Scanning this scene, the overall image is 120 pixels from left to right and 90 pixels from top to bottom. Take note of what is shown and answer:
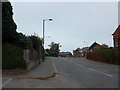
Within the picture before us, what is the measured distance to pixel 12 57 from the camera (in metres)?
19.4

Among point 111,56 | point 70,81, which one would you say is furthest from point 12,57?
point 111,56

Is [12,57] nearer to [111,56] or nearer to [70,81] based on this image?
[70,81]

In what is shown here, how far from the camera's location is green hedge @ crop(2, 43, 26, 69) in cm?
1906

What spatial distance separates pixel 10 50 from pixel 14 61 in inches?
39.0

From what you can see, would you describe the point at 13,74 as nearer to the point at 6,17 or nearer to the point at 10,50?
the point at 10,50

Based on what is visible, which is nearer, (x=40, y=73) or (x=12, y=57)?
(x=12, y=57)

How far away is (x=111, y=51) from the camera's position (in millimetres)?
43250

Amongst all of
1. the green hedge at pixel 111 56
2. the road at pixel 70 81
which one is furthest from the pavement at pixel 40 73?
the green hedge at pixel 111 56

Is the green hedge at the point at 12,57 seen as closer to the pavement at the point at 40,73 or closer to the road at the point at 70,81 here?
the pavement at the point at 40,73

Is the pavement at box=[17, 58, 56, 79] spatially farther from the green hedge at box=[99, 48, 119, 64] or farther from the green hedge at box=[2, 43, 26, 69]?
the green hedge at box=[99, 48, 119, 64]

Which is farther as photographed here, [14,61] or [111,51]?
[111,51]

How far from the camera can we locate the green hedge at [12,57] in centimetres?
1906

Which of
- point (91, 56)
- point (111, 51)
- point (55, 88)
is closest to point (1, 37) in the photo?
point (55, 88)

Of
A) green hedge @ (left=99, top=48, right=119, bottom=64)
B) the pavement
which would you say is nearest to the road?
the pavement
